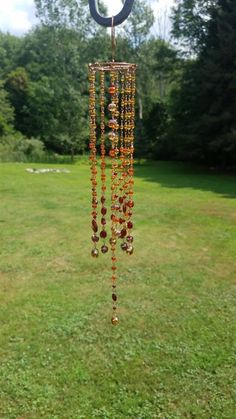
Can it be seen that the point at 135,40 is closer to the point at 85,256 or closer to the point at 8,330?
the point at 85,256

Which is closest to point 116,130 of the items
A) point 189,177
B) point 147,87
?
point 189,177

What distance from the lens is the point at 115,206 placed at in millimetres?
3572

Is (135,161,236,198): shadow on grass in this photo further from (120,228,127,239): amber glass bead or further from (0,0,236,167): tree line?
(120,228,127,239): amber glass bead

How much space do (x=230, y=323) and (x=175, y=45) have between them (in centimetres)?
1970

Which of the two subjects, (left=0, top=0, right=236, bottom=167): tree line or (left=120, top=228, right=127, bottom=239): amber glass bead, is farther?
(left=0, top=0, right=236, bottom=167): tree line

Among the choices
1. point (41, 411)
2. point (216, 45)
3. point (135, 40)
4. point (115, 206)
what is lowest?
point (41, 411)

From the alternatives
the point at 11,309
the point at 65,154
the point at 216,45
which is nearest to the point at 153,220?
the point at 11,309

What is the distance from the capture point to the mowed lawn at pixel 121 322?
148 inches

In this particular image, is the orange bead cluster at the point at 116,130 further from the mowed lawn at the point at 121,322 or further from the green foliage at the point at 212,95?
the green foliage at the point at 212,95

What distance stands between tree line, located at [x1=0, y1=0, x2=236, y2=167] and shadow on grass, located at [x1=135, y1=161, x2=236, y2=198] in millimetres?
884

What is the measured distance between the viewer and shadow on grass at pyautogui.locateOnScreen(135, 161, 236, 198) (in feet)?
47.1

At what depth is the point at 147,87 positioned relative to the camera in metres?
28.5

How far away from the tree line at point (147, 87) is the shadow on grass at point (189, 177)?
2.90 ft

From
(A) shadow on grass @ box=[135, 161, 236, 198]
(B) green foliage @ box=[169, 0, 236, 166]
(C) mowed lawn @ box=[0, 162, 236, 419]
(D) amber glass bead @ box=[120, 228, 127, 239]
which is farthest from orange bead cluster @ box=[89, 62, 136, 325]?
(B) green foliage @ box=[169, 0, 236, 166]
